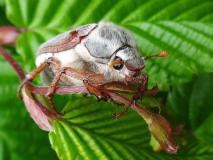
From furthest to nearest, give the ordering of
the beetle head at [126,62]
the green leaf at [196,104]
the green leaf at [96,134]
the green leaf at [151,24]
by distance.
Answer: the green leaf at [196,104]
the green leaf at [151,24]
the green leaf at [96,134]
the beetle head at [126,62]

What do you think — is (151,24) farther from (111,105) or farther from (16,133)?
(16,133)

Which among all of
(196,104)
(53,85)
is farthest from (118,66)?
(196,104)

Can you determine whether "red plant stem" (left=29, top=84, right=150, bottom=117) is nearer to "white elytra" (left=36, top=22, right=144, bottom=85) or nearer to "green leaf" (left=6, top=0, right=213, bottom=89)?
"white elytra" (left=36, top=22, right=144, bottom=85)

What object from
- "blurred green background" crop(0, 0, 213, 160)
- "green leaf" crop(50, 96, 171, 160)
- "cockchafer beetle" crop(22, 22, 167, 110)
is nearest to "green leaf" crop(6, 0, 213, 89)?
"blurred green background" crop(0, 0, 213, 160)

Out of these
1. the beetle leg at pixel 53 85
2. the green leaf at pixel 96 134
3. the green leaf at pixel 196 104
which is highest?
the beetle leg at pixel 53 85

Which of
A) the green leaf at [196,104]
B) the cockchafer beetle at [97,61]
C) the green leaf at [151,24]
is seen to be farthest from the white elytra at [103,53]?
the green leaf at [196,104]

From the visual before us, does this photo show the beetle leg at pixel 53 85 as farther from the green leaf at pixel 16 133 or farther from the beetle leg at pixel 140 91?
the green leaf at pixel 16 133

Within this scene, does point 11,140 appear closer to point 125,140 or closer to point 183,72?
point 125,140

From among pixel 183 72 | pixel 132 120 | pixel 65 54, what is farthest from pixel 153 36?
pixel 65 54
